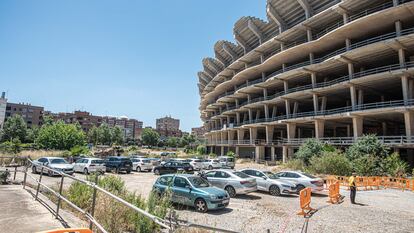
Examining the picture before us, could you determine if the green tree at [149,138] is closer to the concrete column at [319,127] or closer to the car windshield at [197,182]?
the concrete column at [319,127]

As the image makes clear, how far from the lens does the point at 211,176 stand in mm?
15406

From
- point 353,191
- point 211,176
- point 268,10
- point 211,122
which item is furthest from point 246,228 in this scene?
point 211,122

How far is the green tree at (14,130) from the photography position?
72125 mm

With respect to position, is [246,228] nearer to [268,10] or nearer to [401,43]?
[401,43]

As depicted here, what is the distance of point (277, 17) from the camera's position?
1720 inches

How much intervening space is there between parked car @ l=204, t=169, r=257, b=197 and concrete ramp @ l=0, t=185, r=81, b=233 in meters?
9.11

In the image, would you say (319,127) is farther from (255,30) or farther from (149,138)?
(149,138)

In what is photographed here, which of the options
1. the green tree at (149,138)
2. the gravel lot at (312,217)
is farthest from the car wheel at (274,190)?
the green tree at (149,138)

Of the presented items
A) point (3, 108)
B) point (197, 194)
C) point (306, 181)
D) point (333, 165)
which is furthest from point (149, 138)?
point (197, 194)

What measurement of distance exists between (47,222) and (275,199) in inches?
450

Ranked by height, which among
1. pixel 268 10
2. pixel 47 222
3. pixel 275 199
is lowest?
pixel 275 199

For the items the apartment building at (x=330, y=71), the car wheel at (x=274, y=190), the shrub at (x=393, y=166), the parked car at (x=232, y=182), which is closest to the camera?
the parked car at (x=232, y=182)

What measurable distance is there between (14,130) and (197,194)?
81.8 meters

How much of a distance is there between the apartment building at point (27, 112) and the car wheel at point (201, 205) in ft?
388
